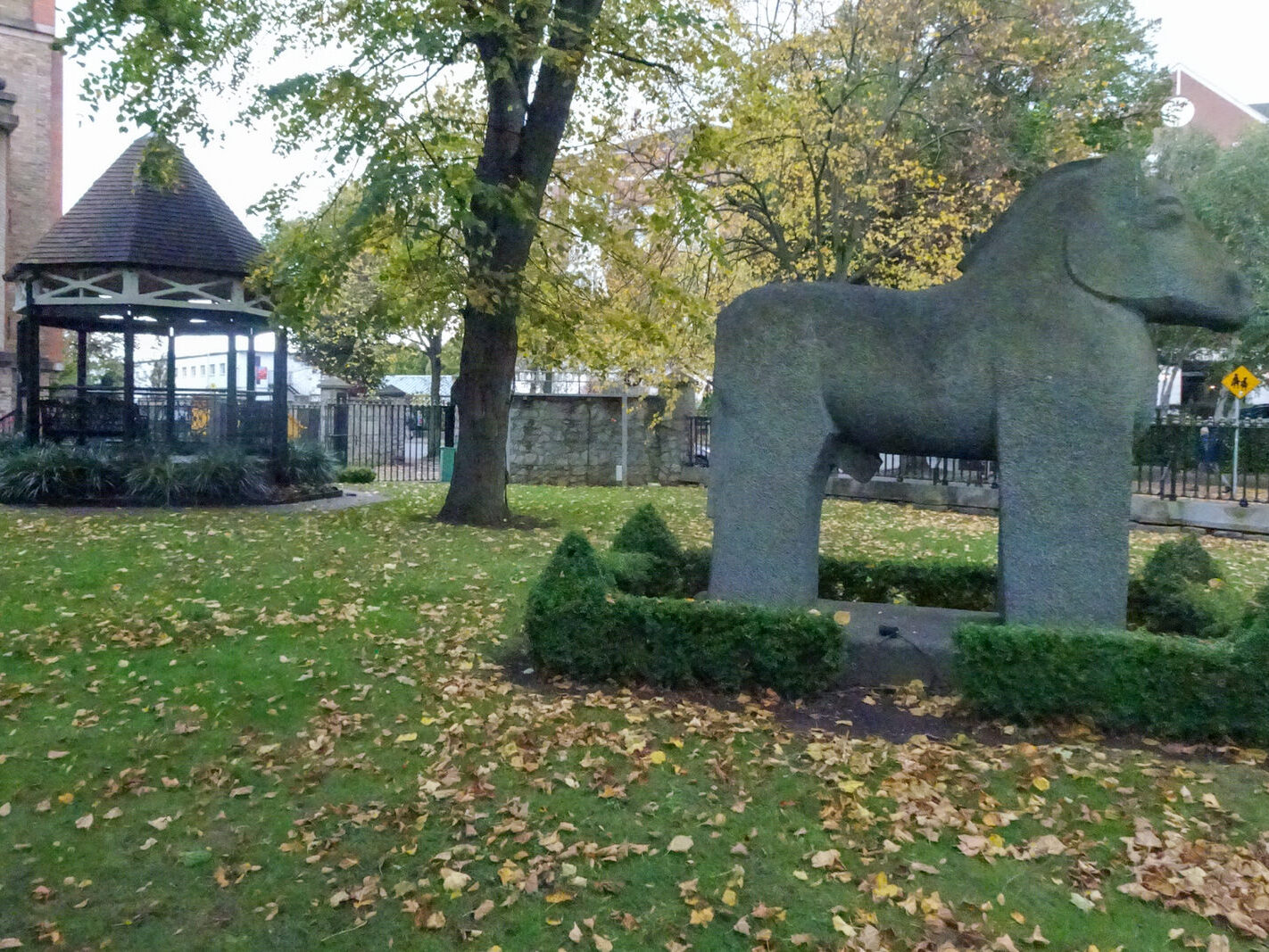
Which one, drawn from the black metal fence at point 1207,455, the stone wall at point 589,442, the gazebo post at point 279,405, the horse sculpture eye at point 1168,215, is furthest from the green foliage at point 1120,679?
the stone wall at point 589,442

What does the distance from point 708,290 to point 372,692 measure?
526 inches

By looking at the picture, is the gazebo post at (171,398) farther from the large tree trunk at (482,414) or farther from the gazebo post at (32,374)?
the large tree trunk at (482,414)

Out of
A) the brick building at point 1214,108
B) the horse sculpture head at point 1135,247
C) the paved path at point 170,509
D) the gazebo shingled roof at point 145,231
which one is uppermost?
the brick building at point 1214,108

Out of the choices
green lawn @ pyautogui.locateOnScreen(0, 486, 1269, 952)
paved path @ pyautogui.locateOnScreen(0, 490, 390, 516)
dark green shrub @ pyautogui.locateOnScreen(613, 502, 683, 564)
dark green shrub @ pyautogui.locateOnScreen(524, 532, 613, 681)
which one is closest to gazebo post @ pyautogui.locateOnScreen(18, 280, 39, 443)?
paved path @ pyautogui.locateOnScreen(0, 490, 390, 516)

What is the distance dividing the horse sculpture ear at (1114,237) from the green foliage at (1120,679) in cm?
219

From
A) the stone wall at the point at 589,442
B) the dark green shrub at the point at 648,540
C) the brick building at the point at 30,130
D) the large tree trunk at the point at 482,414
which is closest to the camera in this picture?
the dark green shrub at the point at 648,540

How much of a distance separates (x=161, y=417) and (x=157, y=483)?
10.0 ft

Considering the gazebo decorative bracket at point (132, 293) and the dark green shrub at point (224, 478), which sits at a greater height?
the gazebo decorative bracket at point (132, 293)

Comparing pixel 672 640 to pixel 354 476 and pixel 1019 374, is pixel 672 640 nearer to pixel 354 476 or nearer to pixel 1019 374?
pixel 1019 374

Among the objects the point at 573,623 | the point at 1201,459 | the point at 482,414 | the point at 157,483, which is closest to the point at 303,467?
the point at 157,483

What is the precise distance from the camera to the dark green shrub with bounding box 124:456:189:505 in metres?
15.1

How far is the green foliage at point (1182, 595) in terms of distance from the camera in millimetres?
6629

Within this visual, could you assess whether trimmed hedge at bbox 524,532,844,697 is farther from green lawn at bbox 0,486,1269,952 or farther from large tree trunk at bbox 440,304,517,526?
large tree trunk at bbox 440,304,517,526

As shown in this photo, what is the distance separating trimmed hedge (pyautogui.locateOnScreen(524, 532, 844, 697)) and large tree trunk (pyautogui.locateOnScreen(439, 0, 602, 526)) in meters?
6.11
